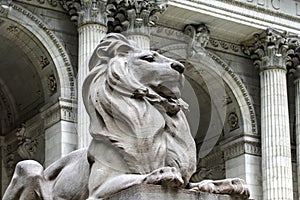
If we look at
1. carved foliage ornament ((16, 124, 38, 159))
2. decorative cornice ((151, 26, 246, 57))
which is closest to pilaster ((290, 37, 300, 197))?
decorative cornice ((151, 26, 246, 57))

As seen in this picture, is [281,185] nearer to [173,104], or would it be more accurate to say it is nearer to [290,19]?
[290,19]

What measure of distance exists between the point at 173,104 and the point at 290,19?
20723mm

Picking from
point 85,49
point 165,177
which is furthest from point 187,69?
point 165,177

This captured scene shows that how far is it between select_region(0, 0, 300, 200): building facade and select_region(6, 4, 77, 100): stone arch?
1.0 inches

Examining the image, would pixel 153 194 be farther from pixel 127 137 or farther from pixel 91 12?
pixel 91 12

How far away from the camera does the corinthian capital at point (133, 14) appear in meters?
23.6

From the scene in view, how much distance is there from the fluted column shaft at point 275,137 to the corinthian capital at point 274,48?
227 mm

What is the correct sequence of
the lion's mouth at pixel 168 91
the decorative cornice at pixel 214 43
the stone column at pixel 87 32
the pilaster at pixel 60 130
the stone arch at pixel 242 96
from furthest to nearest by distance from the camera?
the stone arch at pixel 242 96
the decorative cornice at pixel 214 43
the pilaster at pixel 60 130
the stone column at pixel 87 32
the lion's mouth at pixel 168 91

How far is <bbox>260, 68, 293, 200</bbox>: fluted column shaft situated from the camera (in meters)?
25.3

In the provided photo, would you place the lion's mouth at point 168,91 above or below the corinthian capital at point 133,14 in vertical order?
below

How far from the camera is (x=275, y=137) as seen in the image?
25.9 metres

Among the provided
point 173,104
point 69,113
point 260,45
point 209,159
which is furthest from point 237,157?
point 173,104

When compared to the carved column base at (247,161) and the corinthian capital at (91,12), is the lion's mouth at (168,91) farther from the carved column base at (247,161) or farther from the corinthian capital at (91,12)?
the carved column base at (247,161)

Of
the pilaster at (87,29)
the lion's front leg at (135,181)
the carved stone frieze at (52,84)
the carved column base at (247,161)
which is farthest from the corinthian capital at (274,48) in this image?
the lion's front leg at (135,181)
